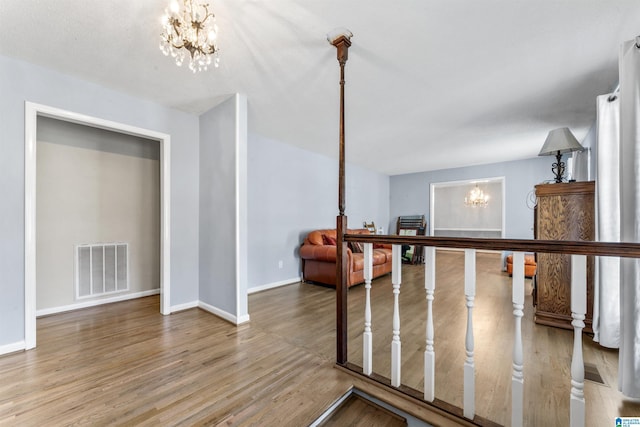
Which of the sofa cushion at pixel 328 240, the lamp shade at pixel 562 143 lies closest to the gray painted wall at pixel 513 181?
the lamp shade at pixel 562 143

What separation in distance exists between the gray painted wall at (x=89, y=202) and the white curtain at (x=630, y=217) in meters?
4.78

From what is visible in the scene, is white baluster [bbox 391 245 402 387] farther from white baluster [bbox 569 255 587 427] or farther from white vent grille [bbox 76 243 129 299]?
white vent grille [bbox 76 243 129 299]

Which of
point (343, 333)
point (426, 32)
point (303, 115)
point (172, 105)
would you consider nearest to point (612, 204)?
point (426, 32)

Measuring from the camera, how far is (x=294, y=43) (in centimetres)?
199

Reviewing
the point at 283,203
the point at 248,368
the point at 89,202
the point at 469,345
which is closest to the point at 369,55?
the point at 469,345

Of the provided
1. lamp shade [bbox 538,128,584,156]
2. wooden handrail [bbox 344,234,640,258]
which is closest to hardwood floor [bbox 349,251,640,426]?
wooden handrail [bbox 344,234,640,258]

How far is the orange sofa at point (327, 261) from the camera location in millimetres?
4105

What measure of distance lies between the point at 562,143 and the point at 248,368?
386 cm

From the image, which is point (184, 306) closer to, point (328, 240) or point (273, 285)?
point (273, 285)

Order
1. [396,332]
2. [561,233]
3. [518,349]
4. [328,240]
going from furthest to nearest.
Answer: [328,240], [561,233], [396,332], [518,349]

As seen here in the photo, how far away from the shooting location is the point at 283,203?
4.55 meters

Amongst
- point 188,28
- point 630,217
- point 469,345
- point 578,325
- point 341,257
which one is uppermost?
point 188,28

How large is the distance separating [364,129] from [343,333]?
116 inches

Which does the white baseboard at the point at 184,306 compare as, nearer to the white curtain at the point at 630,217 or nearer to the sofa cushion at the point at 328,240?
the sofa cushion at the point at 328,240
